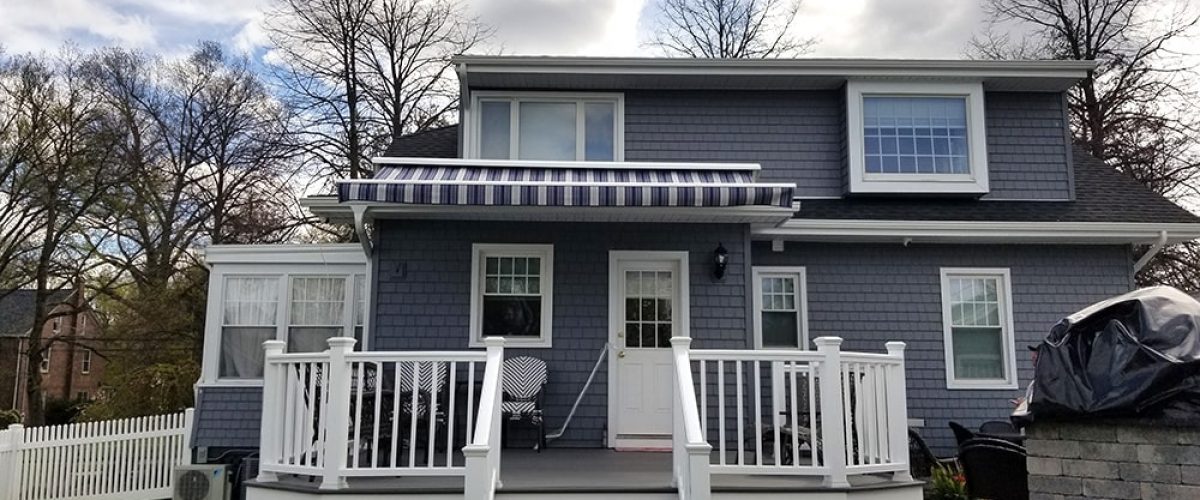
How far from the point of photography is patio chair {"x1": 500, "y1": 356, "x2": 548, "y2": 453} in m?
7.14

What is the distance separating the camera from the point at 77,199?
18.4 m

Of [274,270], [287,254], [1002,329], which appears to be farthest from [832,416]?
[274,270]

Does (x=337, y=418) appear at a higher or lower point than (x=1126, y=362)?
lower

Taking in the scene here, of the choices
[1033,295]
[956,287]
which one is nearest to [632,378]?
[956,287]

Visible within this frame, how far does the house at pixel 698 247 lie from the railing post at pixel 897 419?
810 millimetres

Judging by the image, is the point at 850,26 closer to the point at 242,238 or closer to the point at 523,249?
the point at 523,249

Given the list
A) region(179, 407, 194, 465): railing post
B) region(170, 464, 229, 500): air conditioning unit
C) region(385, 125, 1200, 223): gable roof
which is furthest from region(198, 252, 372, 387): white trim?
region(385, 125, 1200, 223): gable roof

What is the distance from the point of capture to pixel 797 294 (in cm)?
862

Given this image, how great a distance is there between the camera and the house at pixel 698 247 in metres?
7.29

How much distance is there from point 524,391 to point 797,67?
4.88 m

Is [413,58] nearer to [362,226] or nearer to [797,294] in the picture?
[362,226]

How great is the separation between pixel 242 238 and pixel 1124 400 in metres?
18.8

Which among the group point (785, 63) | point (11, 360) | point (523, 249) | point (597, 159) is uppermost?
point (785, 63)

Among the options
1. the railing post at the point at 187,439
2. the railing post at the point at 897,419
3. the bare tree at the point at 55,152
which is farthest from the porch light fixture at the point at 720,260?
the bare tree at the point at 55,152
